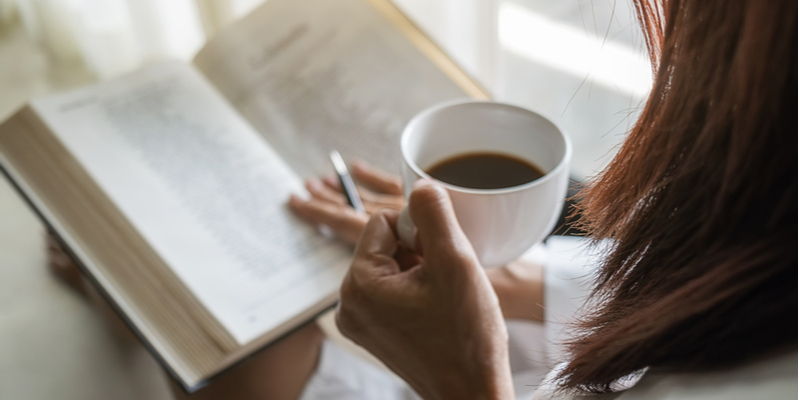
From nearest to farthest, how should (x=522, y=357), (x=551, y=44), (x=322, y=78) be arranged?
(x=522, y=357), (x=322, y=78), (x=551, y=44)

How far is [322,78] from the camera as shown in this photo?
0.74 metres

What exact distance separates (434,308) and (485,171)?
0.15 m

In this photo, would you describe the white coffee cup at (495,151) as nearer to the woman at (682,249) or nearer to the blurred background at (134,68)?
the woman at (682,249)

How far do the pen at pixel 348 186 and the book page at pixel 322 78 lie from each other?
5 cm

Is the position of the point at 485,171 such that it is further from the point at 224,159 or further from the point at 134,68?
the point at 134,68

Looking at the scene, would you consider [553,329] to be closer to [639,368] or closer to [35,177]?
[639,368]

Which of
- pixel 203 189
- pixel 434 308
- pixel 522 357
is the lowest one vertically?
pixel 522 357

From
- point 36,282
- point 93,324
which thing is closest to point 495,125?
point 93,324

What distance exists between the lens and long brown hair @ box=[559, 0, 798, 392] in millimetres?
225

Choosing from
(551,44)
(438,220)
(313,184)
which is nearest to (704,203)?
(438,220)

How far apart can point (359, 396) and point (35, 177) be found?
0.42 m

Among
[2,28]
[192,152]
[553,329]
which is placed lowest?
[553,329]

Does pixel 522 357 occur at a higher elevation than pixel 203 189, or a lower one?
lower

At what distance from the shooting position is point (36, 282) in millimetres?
909
